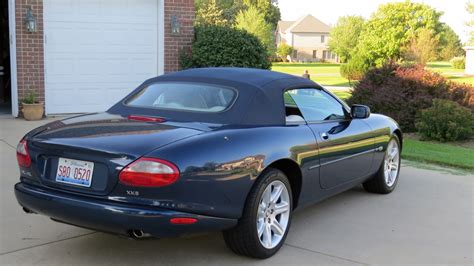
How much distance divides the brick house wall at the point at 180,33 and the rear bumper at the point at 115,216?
9806mm

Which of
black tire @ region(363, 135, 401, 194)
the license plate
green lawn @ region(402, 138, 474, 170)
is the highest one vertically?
the license plate

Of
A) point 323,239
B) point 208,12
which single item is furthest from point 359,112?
point 208,12

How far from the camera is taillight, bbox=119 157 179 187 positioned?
359 cm

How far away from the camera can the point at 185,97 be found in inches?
191

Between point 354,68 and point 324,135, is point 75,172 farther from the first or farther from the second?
point 354,68

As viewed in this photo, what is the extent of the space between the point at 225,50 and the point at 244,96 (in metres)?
8.59

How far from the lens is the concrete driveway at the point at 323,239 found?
432 cm

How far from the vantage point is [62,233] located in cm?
482

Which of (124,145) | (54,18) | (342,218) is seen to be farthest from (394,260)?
(54,18)

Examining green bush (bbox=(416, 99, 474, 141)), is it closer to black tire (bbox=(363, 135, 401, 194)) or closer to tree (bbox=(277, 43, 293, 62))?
black tire (bbox=(363, 135, 401, 194))

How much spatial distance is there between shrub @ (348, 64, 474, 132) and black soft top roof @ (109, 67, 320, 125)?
7207 millimetres

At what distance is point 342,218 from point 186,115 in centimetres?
204

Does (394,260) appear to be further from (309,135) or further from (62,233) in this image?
(62,233)

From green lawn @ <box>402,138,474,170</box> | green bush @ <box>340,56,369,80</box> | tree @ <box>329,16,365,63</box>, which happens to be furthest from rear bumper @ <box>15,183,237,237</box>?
tree @ <box>329,16,365,63</box>
